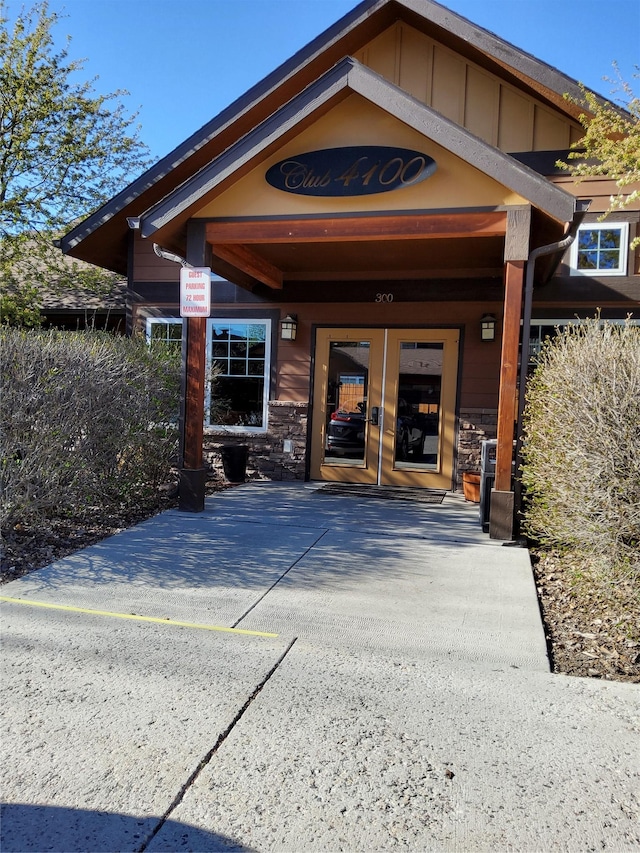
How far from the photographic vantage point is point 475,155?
5777 mm

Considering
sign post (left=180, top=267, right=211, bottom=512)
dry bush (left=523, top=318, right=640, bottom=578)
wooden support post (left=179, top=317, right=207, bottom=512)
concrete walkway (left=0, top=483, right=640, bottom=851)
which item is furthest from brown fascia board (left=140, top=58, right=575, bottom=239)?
concrete walkway (left=0, top=483, right=640, bottom=851)

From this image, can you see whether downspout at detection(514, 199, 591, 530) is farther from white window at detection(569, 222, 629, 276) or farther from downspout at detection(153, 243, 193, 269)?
downspout at detection(153, 243, 193, 269)

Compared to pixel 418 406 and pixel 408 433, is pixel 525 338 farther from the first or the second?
pixel 408 433

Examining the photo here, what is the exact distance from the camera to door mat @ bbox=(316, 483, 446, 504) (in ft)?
26.9

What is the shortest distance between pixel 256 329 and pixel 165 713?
742 cm

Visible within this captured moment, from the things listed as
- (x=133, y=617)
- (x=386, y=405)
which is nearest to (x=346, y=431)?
(x=386, y=405)

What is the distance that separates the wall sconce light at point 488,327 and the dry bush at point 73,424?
4.48 metres

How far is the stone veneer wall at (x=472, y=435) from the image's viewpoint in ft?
28.4

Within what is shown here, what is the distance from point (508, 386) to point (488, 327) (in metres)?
2.69

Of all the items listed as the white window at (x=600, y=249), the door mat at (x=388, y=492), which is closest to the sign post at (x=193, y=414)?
the door mat at (x=388, y=492)

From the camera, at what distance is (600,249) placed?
8.33 m

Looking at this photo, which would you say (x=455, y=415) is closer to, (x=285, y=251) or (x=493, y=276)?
(x=493, y=276)

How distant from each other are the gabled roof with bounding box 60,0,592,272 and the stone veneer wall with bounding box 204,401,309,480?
368 cm

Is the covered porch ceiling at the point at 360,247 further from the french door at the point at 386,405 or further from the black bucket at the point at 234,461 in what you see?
the black bucket at the point at 234,461
